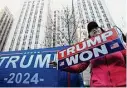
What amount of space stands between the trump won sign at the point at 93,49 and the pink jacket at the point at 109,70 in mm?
94

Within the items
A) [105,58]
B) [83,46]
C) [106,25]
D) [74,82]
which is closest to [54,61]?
[74,82]

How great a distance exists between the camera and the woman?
2299 millimetres

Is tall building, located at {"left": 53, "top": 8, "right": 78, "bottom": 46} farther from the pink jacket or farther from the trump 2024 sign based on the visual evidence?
the pink jacket

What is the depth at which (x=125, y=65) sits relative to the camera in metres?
2.41

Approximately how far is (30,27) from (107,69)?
56.0m

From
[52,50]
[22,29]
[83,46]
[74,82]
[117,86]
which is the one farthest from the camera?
[22,29]

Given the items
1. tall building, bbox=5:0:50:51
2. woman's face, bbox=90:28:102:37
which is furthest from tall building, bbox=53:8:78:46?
tall building, bbox=5:0:50:51

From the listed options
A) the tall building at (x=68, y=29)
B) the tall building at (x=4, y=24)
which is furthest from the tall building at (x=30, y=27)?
the tall building at (x=68, y=29)

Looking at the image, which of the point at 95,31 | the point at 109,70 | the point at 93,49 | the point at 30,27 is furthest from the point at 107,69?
the point at 30,27

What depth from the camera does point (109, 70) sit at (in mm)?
2381

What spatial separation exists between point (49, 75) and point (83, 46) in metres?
0.81

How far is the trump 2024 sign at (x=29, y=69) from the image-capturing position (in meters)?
3.13

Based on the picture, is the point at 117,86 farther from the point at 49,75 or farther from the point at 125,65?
the point at 49,75

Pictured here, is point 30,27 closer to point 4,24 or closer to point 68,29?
point 4,24
